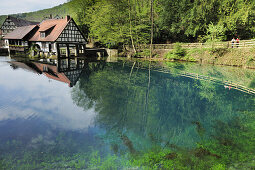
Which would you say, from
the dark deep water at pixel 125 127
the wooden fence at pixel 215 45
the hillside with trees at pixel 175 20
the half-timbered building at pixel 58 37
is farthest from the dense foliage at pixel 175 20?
the dark deep water at pixel 125 127

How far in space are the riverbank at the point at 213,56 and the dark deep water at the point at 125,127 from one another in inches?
489

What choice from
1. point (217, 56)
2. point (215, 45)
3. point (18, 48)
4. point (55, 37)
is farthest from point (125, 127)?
point (18, 48)

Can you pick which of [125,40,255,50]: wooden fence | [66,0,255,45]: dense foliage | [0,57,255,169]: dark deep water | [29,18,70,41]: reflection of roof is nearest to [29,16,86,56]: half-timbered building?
[29,18,70,41]: reflection of roof

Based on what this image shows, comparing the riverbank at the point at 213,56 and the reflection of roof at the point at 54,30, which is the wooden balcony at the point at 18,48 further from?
the riverbank at the point at 213,56

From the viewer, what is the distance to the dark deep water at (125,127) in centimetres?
549

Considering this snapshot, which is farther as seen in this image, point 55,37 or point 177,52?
point 177,52

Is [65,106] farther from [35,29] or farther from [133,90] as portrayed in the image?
[35,29]

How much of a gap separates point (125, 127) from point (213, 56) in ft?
80.1

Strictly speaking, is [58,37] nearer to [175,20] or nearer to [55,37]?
[55,37]

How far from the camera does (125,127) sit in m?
7.65

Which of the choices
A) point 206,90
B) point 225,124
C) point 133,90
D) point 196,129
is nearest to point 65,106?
point 133,90

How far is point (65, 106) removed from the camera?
33.2 feet

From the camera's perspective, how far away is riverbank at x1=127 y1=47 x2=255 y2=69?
73.7ft

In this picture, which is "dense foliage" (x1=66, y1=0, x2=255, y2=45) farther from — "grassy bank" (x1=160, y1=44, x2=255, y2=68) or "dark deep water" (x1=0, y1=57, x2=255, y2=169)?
"dark deep water" (x1=0, y1=57, x2=255, y2=169)
